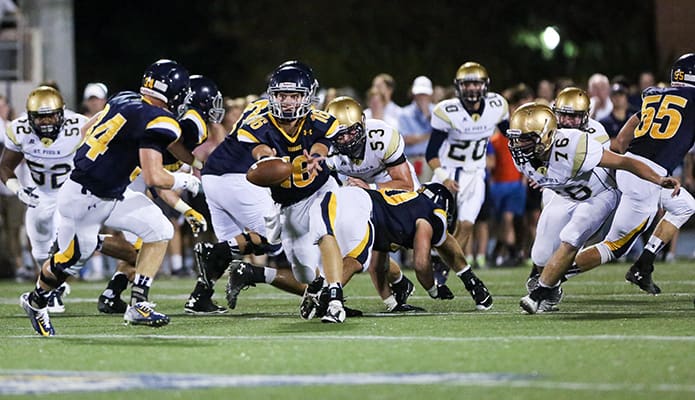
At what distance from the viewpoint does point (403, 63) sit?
78.4 ft

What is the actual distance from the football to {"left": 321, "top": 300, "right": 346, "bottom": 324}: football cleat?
0.76 meters

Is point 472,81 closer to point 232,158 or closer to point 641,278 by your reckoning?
point 641,278

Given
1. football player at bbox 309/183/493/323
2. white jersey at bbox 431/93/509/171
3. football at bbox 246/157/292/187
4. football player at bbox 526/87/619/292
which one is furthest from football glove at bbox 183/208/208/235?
white jersey at bbox 431/93/509/171

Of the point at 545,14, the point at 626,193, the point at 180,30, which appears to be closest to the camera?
the point at 626,193

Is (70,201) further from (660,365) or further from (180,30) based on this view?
(180,30)

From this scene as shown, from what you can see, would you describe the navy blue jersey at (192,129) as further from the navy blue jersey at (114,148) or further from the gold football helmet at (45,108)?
the navy blue jersey at (114,148)

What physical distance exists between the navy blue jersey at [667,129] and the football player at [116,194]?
2.97 metres

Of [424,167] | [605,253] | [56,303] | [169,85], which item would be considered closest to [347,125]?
[169,85]

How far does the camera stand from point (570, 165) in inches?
323

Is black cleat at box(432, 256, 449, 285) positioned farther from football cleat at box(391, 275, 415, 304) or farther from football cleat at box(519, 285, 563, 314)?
football cleat at box(519, 285, 563, 314)

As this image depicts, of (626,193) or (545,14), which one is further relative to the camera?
(545,14)

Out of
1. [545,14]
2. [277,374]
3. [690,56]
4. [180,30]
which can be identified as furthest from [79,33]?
[277,374]

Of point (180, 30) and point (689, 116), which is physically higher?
point (689, 116)

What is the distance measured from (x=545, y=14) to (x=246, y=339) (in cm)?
1884
